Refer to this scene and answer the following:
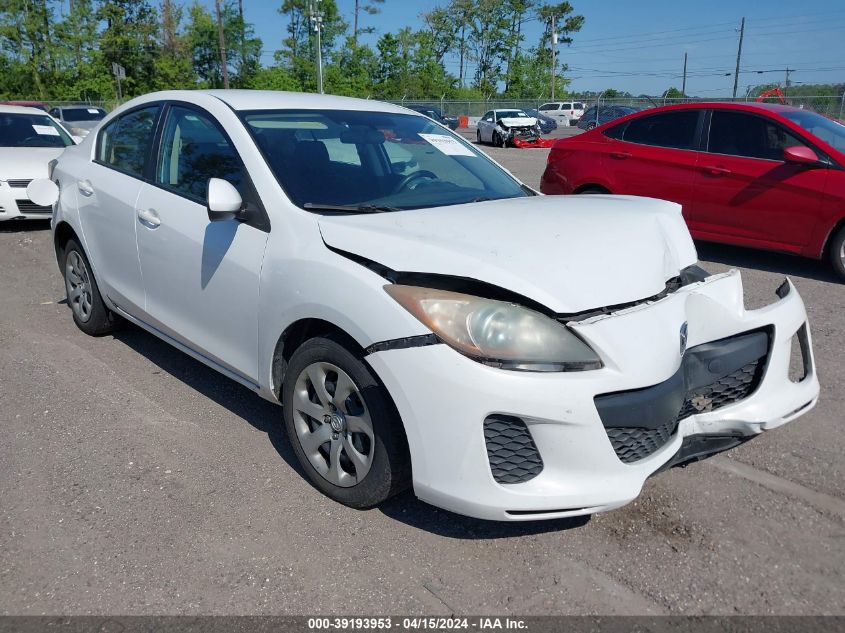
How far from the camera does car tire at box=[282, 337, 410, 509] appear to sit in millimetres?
2643

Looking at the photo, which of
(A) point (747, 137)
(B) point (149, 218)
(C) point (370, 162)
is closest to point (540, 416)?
(C) point (370, 162)

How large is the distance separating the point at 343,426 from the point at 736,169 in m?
5.34

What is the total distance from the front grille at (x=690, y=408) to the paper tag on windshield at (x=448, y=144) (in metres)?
1.92

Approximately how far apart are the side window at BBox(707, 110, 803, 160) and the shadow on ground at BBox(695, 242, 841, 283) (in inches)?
41.6

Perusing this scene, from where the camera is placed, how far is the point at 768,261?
7.25 metres

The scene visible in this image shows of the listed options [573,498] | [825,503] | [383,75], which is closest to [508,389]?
[573,498]

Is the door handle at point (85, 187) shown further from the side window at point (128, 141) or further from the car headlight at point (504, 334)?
the car headlight at point (504, 334)

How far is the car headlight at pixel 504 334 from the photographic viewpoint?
2.39m

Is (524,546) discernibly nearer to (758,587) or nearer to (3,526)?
(758,587)

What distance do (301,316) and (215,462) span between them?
39.0 inches

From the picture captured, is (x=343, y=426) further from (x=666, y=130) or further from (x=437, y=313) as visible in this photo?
(x=666, y=130)

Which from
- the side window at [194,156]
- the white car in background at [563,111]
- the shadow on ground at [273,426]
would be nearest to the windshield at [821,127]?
the shadow on ground at [273,426]

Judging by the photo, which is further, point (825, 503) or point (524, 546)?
point (825, 503)

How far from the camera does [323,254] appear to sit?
9.27ft
